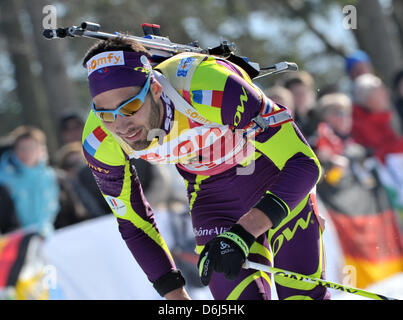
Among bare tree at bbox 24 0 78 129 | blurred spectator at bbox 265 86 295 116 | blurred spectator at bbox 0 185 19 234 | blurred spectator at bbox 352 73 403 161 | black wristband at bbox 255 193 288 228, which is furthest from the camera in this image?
bare tree at bbox 24 0 78 129

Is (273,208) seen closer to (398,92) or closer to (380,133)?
(380,133)

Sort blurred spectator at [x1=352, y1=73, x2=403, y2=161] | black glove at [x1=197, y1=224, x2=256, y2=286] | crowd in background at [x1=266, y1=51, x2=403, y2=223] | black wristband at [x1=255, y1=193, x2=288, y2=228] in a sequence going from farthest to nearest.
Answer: blurred spectator at [x1=352, y1=73, x2=403, y2=161] → crowd in background at [x1=266, y1=51, x2=403, y2=223] → black wristband at [x1=255, y1=193, x2=288, y2=228] → black glove at [x1=197, y1=224, x2=256, y2=286]

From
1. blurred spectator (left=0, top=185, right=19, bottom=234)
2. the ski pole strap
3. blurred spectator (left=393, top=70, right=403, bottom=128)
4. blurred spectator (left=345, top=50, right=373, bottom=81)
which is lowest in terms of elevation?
the ski pole strap

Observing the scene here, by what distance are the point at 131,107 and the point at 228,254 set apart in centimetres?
83

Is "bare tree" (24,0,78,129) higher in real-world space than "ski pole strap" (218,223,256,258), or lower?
Answer: higher

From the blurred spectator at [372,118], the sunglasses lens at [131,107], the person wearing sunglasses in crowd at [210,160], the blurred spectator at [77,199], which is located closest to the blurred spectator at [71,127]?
the blurred spectator at [77,199]

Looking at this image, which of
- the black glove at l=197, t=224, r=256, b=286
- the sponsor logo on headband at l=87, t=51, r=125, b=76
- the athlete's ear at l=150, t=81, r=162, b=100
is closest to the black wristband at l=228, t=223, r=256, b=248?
the black glove at l=197, t=224, r=256, b=286

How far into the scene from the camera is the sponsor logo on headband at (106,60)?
3.16 m

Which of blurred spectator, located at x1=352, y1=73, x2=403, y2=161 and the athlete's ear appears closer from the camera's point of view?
the athlete's ear

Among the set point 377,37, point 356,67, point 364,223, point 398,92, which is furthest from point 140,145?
point 377,37

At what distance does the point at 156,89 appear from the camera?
129 inches

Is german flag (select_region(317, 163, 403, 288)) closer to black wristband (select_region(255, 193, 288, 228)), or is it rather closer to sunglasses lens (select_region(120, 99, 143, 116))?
black wristband (select_region(255, 193, 288, 228))

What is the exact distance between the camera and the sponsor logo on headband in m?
3.16

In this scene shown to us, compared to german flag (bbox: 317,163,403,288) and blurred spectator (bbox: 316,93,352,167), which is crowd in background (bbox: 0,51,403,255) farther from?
german flag (bbox: 317,163,403,288)
